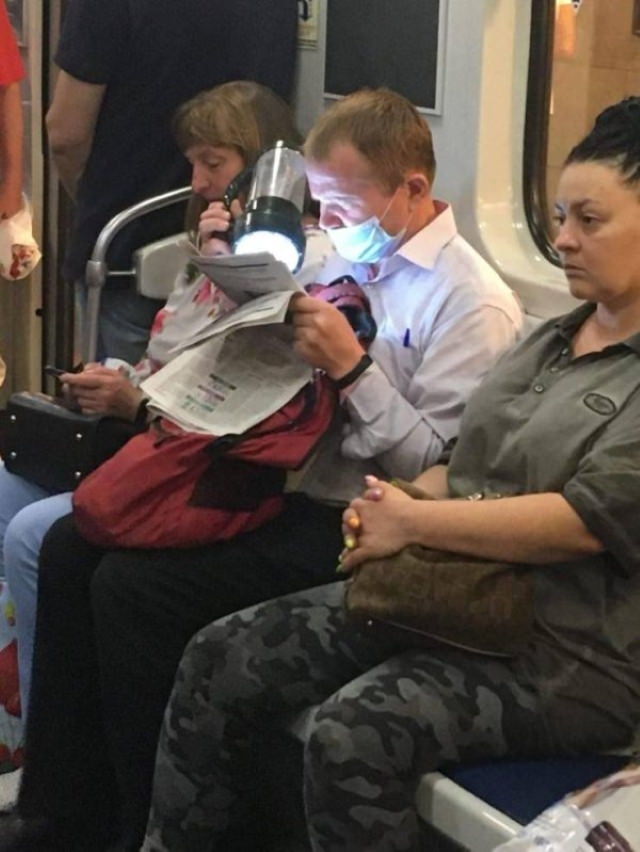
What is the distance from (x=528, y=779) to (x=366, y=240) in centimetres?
95

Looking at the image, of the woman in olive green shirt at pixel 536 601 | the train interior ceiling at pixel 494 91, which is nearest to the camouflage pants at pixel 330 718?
the woman in olive green shirt at pixel 536 601

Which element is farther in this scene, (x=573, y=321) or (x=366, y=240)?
(x=366, y=240)

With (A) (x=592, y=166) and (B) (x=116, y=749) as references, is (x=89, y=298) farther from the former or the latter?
(A) (x=592, y=166)

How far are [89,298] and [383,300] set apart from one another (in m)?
0.95

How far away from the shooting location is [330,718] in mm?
1684

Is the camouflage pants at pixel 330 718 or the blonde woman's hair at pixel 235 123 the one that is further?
the blonde woman's hair at pixel 235 123

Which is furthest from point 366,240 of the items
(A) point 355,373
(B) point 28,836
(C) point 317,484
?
(B) point 28,836

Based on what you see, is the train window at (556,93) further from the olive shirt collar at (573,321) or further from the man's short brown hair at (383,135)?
the olive shirt collar at (573,321)

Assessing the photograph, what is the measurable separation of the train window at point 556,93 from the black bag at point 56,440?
3.04ft

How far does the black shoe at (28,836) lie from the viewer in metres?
2.24

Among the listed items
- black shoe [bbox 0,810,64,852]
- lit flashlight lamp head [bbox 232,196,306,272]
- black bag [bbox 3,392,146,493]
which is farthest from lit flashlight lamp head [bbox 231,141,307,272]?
black shoe [bbox 0,810,64,852]

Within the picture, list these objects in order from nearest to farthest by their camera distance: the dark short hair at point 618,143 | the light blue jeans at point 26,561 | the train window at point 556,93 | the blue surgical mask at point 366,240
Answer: the dark short hair at point 618,143
the blue surgical mask at point 366,240
the light blue jeans at point 26,561
the train window at point 556,93

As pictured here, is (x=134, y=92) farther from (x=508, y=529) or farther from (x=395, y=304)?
(x=508, y=529)

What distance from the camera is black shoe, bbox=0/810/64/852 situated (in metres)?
2.24
